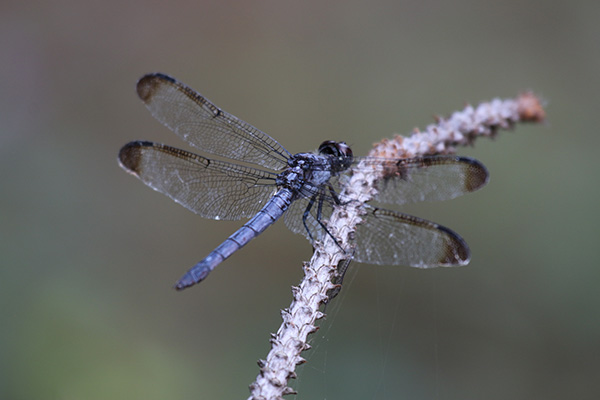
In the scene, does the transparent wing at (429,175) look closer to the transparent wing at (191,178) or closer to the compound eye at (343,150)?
the compound eye at (343,150)

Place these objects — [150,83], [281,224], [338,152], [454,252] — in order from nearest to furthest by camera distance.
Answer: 1. [454,252]
2. [338,152]
3. [150,83]
4. [281,224]

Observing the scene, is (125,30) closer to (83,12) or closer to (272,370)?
(83,12)

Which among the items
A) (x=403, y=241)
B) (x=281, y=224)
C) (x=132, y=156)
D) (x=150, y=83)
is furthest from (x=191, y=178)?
(x=281, y=224)

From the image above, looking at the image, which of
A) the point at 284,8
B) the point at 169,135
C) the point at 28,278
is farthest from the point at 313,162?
the point at 284,8

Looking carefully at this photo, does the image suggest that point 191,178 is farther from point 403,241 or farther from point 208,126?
point 403,241

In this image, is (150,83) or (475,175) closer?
(475,175)

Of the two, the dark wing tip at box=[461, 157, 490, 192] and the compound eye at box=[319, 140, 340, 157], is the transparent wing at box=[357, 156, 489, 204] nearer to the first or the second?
the dark wing tip at box=[461, 157, 490, 192]
